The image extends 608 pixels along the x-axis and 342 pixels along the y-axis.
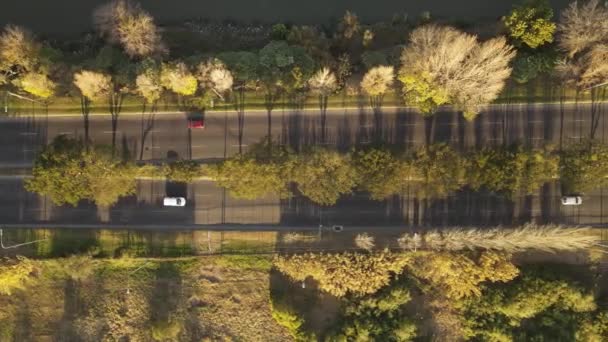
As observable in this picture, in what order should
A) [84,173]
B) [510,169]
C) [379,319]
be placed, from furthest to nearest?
[379,319]
[84,173]
[510,169]

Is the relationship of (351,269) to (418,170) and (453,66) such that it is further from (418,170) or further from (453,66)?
(453,66)

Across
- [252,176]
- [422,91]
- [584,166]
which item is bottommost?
Result: [252,176]

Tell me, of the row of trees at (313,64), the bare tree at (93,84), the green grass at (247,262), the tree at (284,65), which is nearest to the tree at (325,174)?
the row of trees at (313,64)

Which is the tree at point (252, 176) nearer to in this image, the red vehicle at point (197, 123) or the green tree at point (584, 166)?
the red vehicle at point (197, 123)

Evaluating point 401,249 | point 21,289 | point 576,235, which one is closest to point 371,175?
point 401,249

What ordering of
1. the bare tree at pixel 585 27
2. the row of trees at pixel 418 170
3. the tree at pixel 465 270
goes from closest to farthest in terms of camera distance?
the bare tree at pixel 585 27 → the row of trees at pixel 418 170 → the tree at pixel 465 270

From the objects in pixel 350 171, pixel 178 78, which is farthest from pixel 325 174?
pixel 178 78

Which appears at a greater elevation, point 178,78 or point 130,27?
point 130,27
